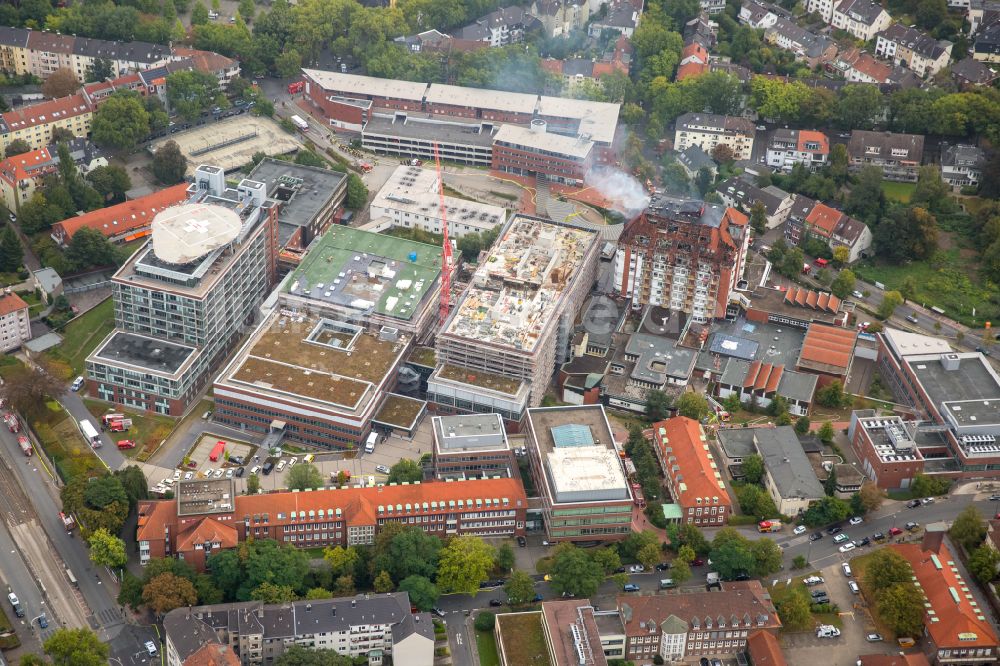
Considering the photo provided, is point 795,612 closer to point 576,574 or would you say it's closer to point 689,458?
point 576,574

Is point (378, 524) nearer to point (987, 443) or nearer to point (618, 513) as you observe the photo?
point (618, 513)

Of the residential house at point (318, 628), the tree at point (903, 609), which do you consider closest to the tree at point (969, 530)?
the tree at point (903, 609)

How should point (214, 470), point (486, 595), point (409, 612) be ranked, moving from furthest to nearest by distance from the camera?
point (214, 470), point (486, 595), point (409, 612)

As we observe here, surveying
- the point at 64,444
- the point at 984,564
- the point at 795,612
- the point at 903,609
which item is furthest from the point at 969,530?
→ the point at 64,444

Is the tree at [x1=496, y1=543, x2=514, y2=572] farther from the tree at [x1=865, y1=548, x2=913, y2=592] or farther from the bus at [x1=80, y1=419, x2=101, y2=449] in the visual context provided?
the bus at [x1=80, y1=419, x2=101, y2=449]

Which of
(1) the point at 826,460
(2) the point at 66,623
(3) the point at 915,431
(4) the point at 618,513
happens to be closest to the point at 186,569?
(2) the point at 66,623
